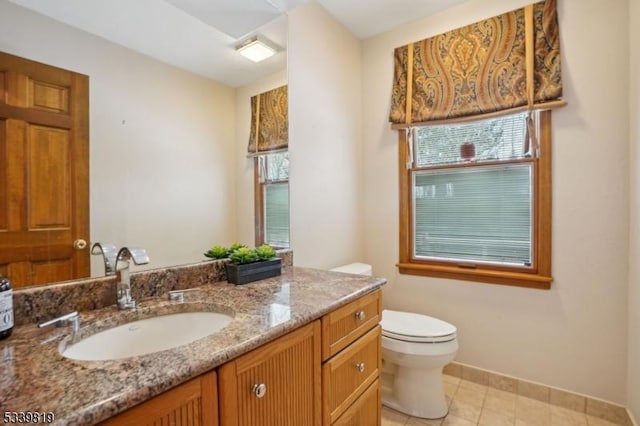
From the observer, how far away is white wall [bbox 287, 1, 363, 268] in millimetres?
1974

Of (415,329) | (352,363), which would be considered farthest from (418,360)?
(352,363)

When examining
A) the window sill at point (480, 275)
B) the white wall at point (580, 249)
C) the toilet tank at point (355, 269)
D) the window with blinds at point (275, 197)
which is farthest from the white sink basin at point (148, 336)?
the white wall at point (580, 249)

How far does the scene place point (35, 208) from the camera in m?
0.95

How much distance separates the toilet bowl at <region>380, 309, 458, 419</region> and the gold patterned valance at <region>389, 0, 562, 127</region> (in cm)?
141

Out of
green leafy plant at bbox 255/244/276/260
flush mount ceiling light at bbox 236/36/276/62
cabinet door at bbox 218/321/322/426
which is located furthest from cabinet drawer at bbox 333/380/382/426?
flush mount ceiling light at bbox 236/36/276/62

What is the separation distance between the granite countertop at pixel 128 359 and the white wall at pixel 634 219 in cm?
151

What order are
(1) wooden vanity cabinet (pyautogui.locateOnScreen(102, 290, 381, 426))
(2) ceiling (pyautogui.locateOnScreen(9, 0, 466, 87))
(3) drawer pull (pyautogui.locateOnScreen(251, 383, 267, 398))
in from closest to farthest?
(1) wooden vanity cabinet (pyautogui.locateOnScreen(102, 290, 381, 426)) < (3) drawer pull (pyautogui.locateOnScreen(251, 383, 267, 398)) < (2) ceiling (pyautogui.locateOnScreen(9, 0, 466, 87))

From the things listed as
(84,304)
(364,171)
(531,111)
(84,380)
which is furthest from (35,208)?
(531,111)

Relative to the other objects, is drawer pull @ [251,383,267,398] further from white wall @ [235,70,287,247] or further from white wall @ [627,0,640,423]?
white wall @ [627,0,640,423]

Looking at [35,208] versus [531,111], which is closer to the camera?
[35,208]

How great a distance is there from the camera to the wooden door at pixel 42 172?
901mm

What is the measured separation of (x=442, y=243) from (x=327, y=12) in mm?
1859

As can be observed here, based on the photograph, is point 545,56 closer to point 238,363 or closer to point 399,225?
point 399,225

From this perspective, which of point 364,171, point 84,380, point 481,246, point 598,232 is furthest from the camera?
point 364,171
